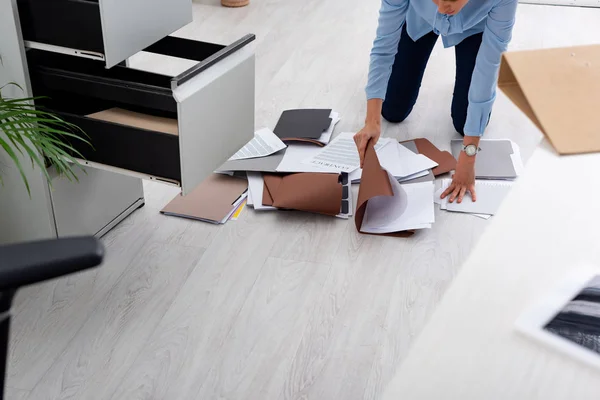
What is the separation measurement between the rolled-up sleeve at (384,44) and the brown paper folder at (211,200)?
0.51 meters

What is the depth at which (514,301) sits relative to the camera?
74 cm

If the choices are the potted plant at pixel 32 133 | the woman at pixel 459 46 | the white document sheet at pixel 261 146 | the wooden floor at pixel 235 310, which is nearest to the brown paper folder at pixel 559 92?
the woman at pixel 459 46

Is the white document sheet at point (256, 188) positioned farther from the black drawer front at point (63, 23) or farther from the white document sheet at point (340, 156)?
the black drawer front at point (63, 23)

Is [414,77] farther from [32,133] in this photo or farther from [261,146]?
[32,133]

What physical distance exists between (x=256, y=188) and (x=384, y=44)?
59cm

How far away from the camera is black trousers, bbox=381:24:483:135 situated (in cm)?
252

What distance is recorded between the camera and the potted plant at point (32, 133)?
145 cm

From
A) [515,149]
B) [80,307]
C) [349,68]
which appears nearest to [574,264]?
[80,307]

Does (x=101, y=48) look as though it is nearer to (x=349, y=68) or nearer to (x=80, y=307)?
(x=80, y=307)

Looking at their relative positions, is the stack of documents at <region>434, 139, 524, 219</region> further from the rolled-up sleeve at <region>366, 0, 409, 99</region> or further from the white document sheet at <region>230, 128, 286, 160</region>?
the white document sheet at <region>230, 128, 286, 160</region>

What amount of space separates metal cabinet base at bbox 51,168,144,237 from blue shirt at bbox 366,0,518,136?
2.53ft

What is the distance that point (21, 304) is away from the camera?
1.77 m

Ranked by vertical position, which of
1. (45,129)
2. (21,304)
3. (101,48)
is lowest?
(21,304)

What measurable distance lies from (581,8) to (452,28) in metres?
2.17
